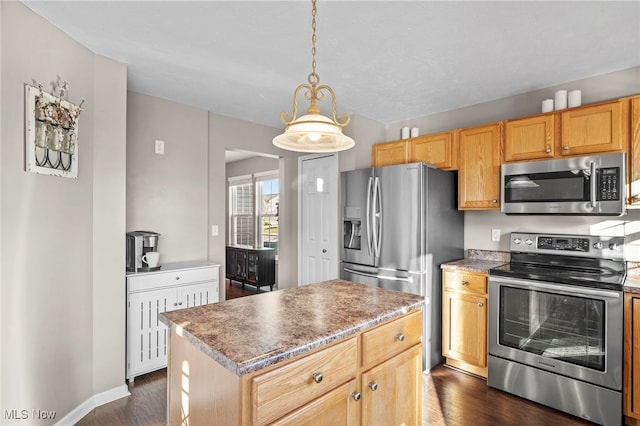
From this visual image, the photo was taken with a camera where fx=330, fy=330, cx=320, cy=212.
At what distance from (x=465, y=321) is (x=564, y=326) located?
0.73m

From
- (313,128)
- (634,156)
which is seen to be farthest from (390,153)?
(313,128)

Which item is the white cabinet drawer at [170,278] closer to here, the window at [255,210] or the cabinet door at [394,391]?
the cabinet door at [394,391]

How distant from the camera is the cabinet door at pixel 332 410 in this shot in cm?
116

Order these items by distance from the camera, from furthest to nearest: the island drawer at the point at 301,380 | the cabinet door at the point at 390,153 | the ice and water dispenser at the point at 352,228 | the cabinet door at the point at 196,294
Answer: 1. the cabinet door at the point at 390,153
2. the ice and water dispenser at the point at 352,228
3. the cabinet door at the point at 196,294
4. the island drawer at the point at 301,380

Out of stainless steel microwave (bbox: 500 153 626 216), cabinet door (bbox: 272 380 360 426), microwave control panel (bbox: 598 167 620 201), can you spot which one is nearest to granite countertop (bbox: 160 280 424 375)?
cabinet door (bbox: 272 380 360 426)

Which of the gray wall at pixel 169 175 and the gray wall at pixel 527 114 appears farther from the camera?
the gray wall at pixel 169 175

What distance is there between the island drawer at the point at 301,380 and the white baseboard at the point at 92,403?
184 centimetres

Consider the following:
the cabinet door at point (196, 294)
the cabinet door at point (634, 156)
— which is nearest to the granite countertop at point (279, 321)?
the cabinet door at point (196, 294)

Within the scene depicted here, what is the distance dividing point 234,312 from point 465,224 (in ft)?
9.16

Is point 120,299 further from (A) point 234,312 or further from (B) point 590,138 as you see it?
(B) point 590,138

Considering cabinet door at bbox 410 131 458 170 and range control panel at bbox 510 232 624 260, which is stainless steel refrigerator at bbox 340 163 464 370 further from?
range control panel at bbox 510 232 624 260

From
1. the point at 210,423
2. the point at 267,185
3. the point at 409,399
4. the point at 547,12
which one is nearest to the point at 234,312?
the point at 210,423

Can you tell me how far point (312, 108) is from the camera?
158 centimetres

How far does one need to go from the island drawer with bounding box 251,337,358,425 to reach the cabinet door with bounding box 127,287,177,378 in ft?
6.72
